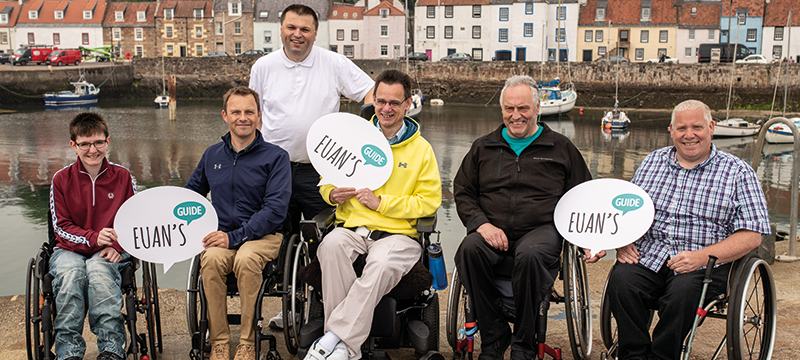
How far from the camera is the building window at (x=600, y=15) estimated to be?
47062 mm

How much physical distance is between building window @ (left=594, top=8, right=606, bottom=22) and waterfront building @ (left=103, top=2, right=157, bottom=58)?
3636 cm

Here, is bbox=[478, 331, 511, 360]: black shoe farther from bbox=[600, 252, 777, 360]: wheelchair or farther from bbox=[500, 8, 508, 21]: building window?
bbox=[500, 8, 508, 21]: building window

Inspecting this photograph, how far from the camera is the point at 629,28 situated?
154 feet

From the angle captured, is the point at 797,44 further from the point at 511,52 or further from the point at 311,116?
the point at 311,116

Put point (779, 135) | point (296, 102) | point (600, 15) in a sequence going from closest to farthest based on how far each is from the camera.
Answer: point (296, 102), point (779, 135), point (600, 15)

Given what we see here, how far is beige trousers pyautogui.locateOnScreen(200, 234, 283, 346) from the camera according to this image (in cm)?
302

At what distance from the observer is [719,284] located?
2.83 m

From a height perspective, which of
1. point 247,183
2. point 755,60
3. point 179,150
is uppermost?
point 755,60

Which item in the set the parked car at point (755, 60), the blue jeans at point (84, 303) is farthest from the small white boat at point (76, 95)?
the parked car at point (755, 60)

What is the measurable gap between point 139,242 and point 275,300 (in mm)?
1414

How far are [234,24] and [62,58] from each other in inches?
572

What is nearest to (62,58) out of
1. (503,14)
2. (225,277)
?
(503,14)

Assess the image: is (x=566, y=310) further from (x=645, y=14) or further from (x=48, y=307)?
(x=645, y=14)

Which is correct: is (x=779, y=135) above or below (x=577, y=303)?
below
